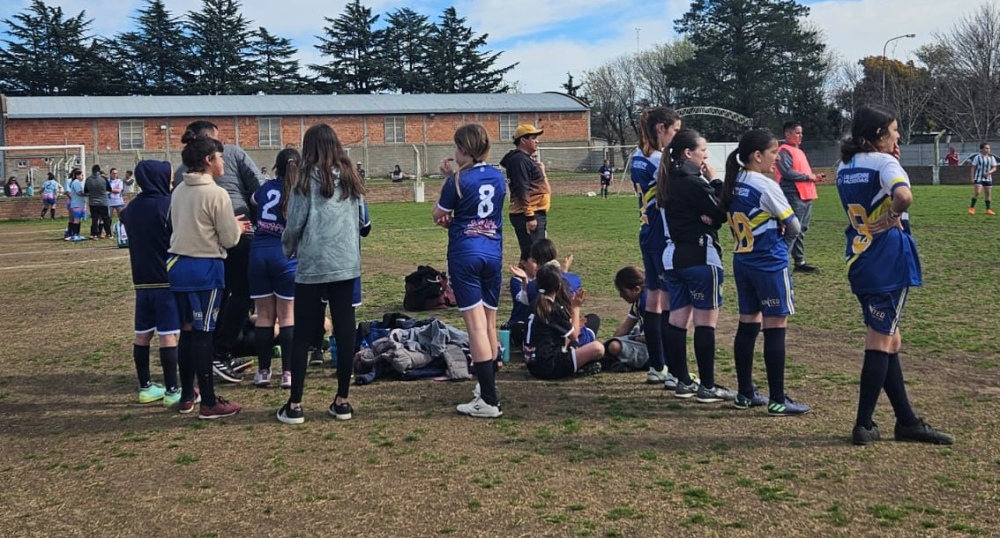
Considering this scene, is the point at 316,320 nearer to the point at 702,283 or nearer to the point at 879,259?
the point at 702,283

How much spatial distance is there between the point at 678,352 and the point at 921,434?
1.72 m

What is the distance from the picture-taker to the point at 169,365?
6309 millimetres

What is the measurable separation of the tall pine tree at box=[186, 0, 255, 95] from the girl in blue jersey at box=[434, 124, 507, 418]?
7669 centimetres

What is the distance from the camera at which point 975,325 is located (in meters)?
8.23

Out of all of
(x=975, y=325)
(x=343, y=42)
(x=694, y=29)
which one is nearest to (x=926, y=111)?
(x=694, y=29)

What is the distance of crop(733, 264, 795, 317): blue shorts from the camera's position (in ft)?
18.0

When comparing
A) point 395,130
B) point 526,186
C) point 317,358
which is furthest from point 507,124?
point 317,358

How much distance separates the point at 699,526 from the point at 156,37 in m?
82.6

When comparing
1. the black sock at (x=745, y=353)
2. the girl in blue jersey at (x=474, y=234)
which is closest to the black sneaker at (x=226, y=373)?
the girl in blue jersey at (x=474, y=234)

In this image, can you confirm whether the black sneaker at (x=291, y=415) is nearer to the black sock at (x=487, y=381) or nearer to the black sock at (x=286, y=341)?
the black sock at (x=286, y=341)

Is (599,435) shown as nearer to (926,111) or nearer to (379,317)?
(379,317)

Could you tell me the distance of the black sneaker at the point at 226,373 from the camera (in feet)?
23.5

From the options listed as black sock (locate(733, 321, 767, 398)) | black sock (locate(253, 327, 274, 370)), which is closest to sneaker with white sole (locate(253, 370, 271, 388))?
black sock (locate(253, 327, 274, 370))

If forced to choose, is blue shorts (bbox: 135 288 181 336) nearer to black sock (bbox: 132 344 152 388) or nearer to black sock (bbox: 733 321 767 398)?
black sock (bbox: 132 344 152 388)
